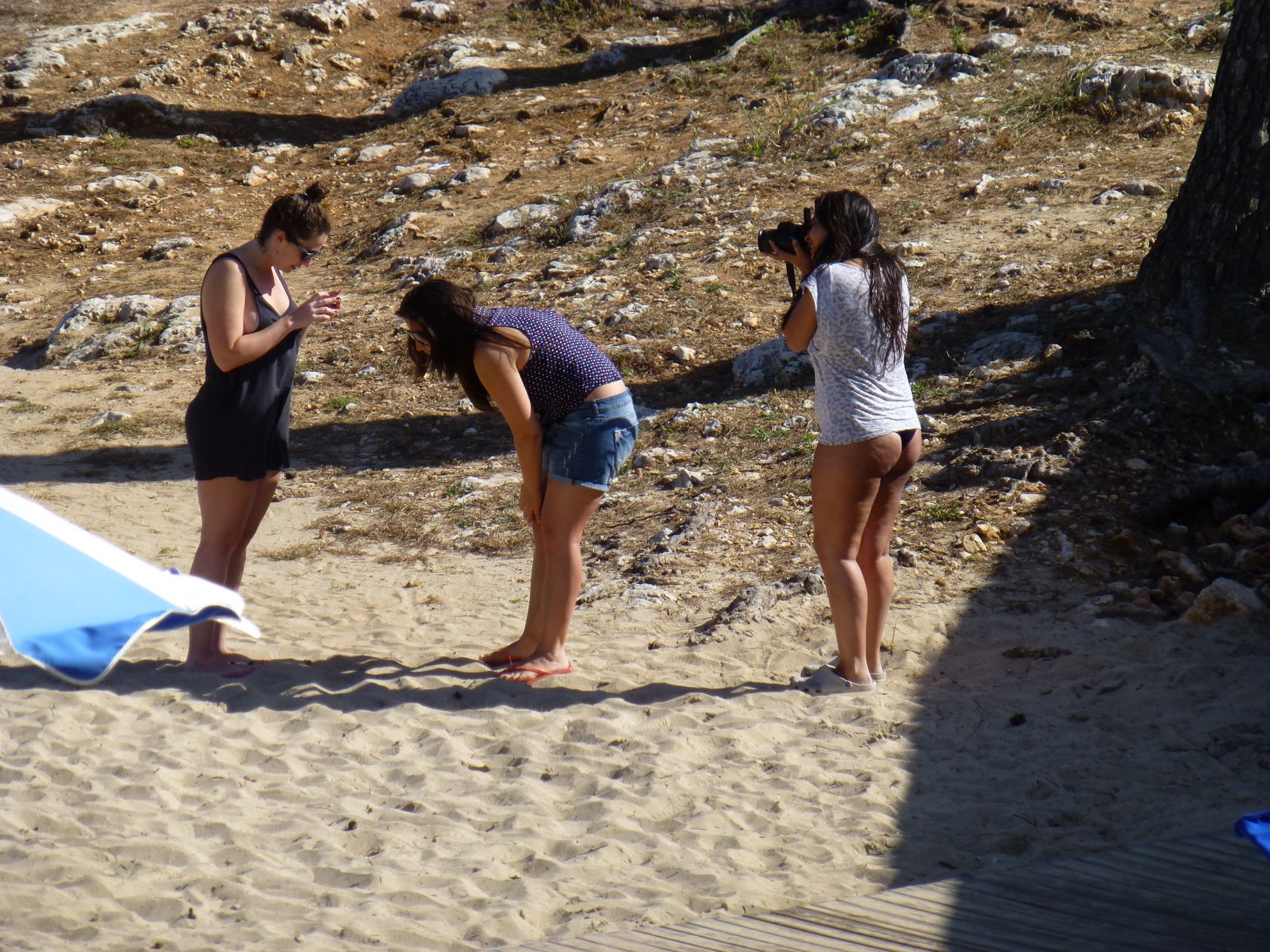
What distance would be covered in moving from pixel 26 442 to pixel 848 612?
597 centimetres

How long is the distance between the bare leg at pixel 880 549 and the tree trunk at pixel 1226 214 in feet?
10.2

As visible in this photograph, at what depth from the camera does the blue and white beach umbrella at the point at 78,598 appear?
5.99ft

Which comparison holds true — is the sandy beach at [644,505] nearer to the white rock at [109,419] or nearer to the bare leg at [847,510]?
the white rock at [109,419]

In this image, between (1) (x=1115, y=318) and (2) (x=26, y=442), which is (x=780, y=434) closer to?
(1) (x=1115, y=318)

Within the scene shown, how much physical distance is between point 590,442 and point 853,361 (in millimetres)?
881

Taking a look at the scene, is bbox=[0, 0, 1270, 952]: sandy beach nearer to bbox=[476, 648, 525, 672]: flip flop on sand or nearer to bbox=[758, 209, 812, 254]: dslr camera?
bbox=[476, 648, 525, 672]: flip flop on sand

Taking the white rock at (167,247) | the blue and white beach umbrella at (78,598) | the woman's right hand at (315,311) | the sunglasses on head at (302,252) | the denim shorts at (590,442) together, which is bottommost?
the white rock at (167,247)

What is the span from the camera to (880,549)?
13.4ft

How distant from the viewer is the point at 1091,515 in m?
5.52

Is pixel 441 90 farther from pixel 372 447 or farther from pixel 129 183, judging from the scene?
pixel 372 447

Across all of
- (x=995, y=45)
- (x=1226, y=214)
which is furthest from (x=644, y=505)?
(x=995, y=45)

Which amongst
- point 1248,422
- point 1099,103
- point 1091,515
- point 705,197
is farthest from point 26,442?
point 1099,103

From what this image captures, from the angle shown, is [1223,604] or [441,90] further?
[441,90]

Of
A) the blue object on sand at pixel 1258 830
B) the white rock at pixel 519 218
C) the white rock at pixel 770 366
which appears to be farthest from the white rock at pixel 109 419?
the blue object on sand at pixel 1258 830
